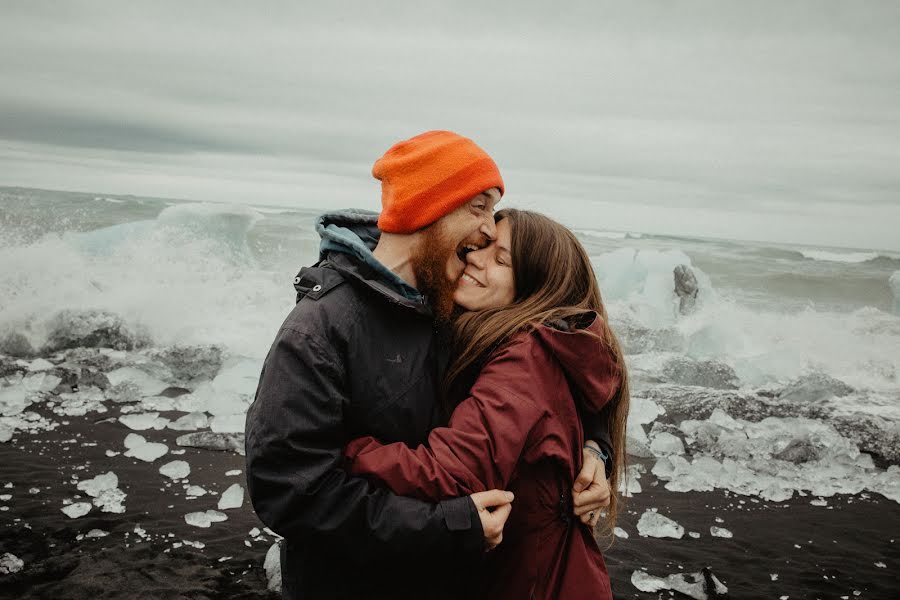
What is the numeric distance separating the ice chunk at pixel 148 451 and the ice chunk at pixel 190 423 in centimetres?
52

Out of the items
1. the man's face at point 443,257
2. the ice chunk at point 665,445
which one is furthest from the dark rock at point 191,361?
the man's face at point 443,257

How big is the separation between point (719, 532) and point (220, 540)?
3.71 meters

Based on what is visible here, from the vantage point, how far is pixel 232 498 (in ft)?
16.6

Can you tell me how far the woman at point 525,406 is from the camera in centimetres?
183

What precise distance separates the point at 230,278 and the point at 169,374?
17.0ft

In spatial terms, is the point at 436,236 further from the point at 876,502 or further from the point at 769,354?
the point at 769,354

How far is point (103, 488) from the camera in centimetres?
500

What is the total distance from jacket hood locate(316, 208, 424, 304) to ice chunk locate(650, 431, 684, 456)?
17.3ft

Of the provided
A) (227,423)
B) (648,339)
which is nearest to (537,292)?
(227,423)

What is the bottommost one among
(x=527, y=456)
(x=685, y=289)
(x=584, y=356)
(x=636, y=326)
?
(x=636, y=326)

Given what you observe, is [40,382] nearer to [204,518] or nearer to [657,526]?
[204,518]

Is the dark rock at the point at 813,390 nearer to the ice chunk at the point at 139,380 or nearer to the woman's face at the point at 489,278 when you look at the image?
the woman's face at the point at 489,278

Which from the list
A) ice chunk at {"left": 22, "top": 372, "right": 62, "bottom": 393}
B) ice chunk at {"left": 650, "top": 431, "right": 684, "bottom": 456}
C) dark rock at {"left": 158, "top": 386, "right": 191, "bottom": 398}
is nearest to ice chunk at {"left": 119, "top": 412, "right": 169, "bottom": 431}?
dark rock at {"left": 158, "top": 386, "right": 191, "bottom": 398}

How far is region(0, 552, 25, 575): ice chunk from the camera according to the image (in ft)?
12.7
